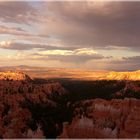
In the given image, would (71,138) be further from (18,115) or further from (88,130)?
(18,115)

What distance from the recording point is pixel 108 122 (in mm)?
40656

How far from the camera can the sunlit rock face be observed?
113 feet

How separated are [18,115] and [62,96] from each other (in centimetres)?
3118

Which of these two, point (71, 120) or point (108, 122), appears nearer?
point (108, 122)

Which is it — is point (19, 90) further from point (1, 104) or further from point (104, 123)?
point (104, 123)

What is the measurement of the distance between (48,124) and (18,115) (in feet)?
20.7

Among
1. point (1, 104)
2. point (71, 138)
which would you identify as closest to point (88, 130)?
point (71, 138)

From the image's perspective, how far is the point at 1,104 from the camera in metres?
56.6

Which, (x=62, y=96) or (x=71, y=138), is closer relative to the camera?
(x=71, y=138)

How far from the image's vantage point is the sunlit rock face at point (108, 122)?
113 ft

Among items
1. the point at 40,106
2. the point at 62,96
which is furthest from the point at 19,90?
the point at 40,106

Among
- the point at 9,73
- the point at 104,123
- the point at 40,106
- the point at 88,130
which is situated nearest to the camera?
the point at 88,130

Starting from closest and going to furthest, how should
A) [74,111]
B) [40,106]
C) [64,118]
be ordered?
1. [64,118]
2. [74,111]
3. [40,106]

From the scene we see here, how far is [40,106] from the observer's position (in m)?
62.8
